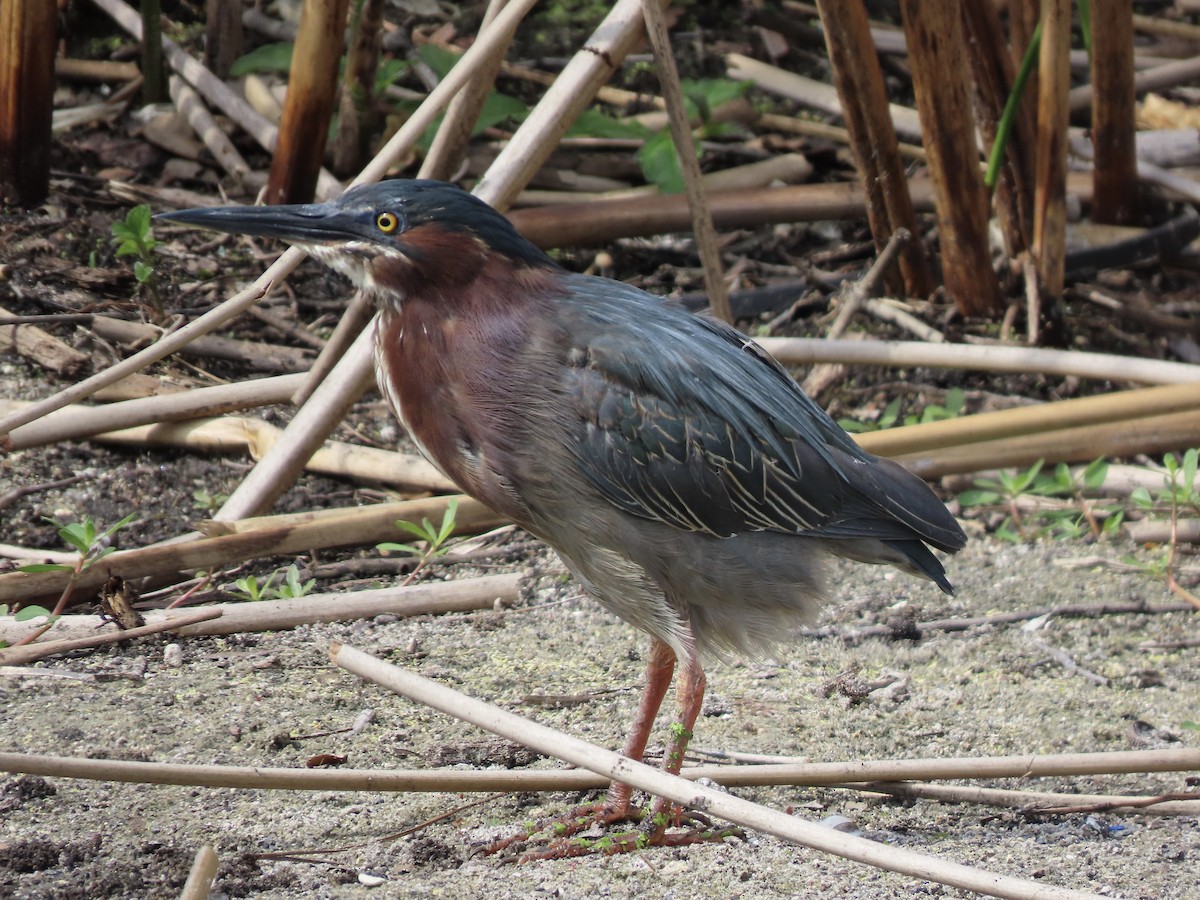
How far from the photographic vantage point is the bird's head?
3426 mm

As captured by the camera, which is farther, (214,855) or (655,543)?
(655,543)

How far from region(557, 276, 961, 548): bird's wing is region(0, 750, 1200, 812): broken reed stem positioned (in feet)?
2.23

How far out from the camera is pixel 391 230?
347 centimetres

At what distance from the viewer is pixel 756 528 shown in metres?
3.74

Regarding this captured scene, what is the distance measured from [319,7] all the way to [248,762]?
3270mm

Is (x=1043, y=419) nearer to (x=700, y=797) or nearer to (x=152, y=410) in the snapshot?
(x=700, y=797)

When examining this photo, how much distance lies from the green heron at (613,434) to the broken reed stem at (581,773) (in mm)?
256

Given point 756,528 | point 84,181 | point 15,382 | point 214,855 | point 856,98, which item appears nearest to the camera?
point 214,855

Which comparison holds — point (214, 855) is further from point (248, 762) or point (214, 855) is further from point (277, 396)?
point (277, 396)

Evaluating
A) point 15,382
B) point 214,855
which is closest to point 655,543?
point 214,855

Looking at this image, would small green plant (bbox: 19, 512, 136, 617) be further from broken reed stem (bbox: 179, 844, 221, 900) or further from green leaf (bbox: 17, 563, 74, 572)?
broken reed stem (bbox: 179, 844, 221, 900)

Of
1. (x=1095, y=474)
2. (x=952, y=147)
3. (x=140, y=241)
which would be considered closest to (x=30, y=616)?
(x=140, y=241)

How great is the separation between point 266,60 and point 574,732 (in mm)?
4496

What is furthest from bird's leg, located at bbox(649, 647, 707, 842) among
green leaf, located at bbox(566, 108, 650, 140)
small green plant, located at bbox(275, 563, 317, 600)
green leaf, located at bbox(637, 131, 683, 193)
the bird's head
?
green leaf, located at bbox(566, 108, 650, 140)
